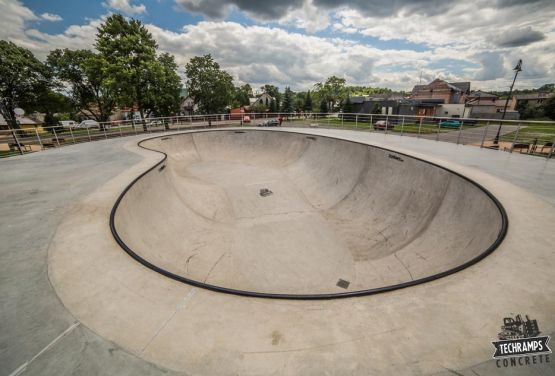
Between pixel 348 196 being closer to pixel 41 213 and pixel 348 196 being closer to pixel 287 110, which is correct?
pixel 41 213

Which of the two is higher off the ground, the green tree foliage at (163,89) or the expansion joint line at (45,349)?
the green tree foliage at (163,89)

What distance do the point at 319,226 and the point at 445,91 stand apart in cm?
7396

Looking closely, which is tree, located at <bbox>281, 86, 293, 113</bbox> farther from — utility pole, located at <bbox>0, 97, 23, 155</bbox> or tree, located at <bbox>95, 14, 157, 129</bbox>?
utility pole, located at <bbox>0, 97, 23, 155</bbox>

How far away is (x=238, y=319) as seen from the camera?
2.51 meters

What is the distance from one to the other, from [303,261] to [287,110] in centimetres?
5604

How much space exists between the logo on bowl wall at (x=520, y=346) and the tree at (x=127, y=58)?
84.2ft

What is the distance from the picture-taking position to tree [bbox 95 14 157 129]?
22516 millimetres

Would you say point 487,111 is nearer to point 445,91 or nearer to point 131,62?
point 445,91

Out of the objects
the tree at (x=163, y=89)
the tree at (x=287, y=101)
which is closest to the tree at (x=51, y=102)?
the tree at (x=163, y=89)

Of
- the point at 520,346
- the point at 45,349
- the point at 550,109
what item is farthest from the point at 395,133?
the point at 550,109

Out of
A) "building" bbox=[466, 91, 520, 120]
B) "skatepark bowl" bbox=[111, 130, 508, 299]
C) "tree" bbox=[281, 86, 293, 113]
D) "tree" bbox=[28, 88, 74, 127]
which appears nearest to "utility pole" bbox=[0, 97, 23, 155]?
"tree" bbox=[28, 88, 74, 127]

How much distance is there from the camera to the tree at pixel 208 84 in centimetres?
3369

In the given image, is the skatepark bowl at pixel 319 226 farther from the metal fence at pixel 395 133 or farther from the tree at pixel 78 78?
the tree at pixel 78 78

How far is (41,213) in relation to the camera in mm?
4918
